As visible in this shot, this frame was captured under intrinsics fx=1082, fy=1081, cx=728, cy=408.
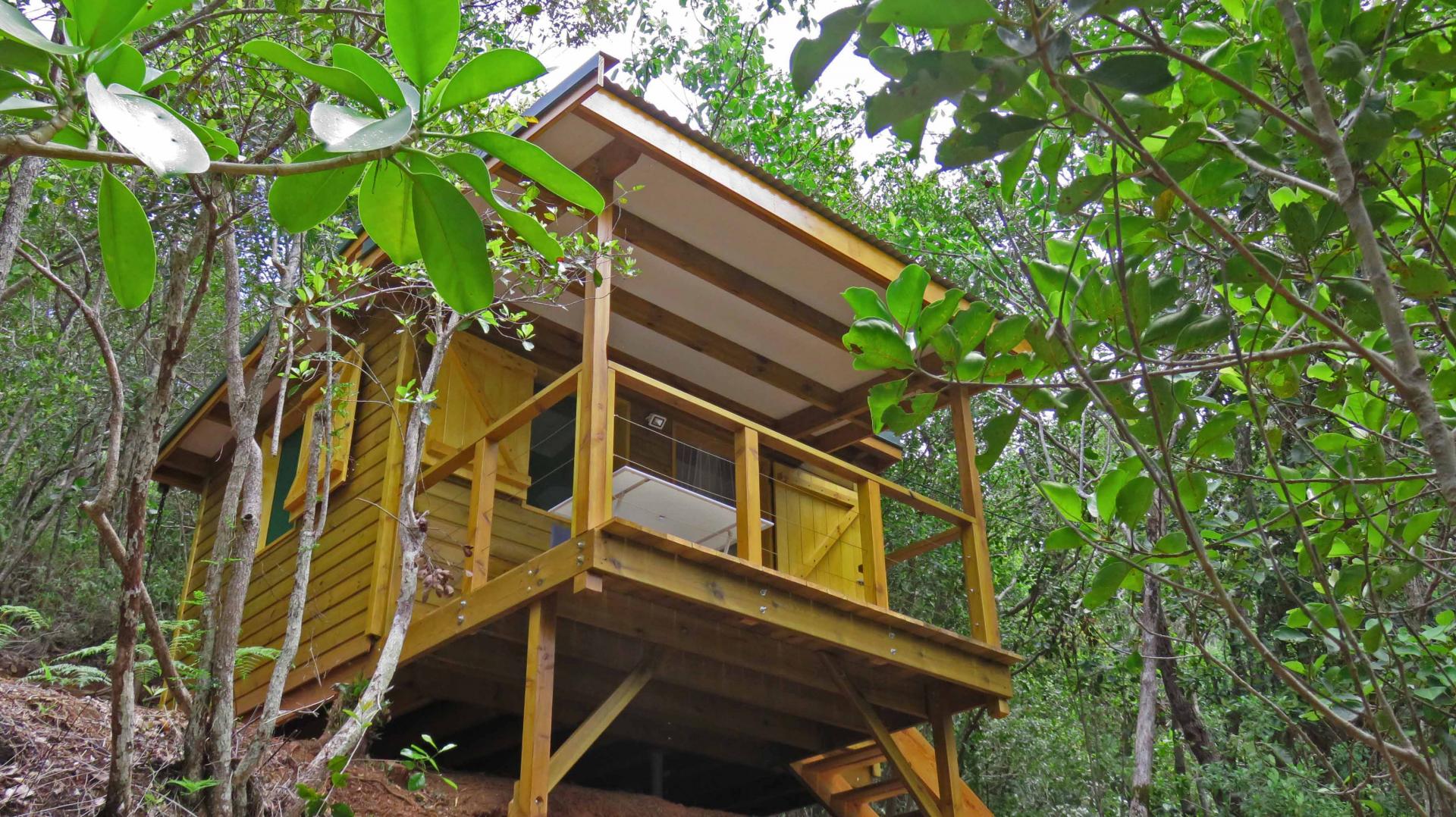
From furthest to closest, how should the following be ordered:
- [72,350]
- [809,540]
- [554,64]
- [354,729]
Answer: [72,350]
[809,540]
[354,729]
[554,64]

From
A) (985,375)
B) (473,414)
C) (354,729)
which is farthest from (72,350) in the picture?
(985,375)

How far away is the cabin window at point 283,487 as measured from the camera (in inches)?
308

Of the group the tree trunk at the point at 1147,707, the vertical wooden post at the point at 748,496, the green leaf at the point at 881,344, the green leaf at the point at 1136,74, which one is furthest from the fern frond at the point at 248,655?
the tree trunk at the point at 1147,707

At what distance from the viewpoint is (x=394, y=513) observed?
638 cm

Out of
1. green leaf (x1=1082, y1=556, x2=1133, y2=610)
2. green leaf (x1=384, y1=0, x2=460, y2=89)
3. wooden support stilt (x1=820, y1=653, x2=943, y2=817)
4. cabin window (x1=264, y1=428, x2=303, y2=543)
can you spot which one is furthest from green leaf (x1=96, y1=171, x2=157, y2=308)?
cabin window (x1=264, y1=428, x2=303, y2=543)

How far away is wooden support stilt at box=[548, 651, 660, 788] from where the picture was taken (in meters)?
4.54

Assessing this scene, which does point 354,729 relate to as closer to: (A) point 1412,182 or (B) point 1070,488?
(B) point 1070,488

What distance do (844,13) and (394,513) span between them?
5.60 meters

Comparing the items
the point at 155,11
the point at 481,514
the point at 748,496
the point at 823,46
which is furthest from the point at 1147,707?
the point at 155,11

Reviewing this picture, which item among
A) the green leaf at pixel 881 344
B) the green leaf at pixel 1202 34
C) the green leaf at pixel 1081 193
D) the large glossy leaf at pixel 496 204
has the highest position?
the green leaf at pixel 1202 34

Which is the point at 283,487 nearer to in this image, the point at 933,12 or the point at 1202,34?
the point at 1202,34

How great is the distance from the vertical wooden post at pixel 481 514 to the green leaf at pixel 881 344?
3685 millimetres

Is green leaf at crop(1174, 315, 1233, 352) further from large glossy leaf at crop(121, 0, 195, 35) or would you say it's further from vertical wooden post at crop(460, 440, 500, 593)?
vertical wooden post at crop(460, 440, 500, 593)

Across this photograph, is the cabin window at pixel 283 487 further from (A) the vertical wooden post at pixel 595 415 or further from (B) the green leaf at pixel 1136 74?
(B) the green leaf at pixel 1136 74
